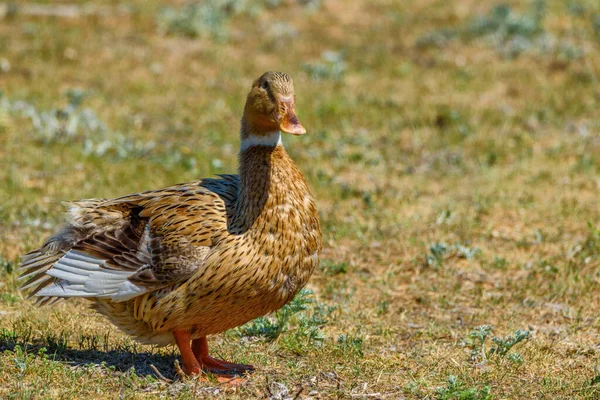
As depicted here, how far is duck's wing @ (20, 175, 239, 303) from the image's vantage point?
5.95 metres

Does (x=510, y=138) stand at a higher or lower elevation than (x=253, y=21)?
lower

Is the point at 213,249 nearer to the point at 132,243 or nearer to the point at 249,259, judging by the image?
the point at 249,259

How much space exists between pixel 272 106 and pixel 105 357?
2023mm

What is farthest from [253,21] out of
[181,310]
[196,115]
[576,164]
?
[181,310]

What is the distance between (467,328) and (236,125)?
18.7ft

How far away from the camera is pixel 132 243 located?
6.21 metres

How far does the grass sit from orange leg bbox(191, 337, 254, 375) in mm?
151

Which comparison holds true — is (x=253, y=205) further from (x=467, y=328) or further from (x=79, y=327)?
(x=467, y=328)

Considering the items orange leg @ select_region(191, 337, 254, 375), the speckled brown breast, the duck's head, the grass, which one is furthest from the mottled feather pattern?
the grass

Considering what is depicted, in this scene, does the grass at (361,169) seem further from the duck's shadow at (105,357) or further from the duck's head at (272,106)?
the duck's head at (272,106)

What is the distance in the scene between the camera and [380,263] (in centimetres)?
877

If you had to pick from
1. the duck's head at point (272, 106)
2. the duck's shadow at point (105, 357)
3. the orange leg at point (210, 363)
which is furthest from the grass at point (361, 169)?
the duck's head at point (272, 106)

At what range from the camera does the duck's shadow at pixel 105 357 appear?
627cm

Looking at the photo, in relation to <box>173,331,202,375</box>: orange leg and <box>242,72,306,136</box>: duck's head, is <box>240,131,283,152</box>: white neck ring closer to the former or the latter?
<box>242,72,306,136</box>: duck's head
